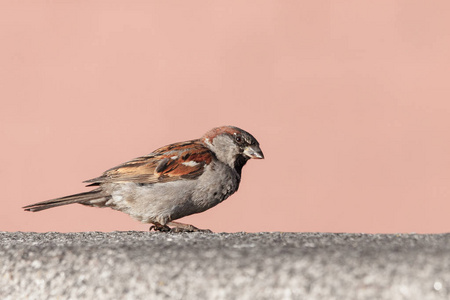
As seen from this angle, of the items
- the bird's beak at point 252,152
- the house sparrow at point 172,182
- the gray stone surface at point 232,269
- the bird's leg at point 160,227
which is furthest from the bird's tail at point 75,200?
the gray stone surface at point 232,269

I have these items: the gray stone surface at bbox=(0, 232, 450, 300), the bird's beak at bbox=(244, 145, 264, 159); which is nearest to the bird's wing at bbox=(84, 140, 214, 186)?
the bird's beak at bbox=(244, 145, 264, 159)

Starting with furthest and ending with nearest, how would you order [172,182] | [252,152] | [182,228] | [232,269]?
[252,152] → [172,182] → [182,228] → [232,269]

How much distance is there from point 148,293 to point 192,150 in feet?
8.61

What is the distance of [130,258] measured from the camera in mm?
3193

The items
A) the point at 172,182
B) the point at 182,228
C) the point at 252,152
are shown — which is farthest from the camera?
the point at 252,152

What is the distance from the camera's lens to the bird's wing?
213 inches

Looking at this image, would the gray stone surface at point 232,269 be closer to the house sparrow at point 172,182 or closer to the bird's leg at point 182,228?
the bird's leg at point 182,228

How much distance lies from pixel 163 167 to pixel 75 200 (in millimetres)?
710

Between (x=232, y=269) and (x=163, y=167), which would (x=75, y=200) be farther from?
(x=232, y=269)

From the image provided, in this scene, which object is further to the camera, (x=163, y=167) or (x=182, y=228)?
(x=163, y=167)

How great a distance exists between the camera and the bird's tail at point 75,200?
17.4 feet

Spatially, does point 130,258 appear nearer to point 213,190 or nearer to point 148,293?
point 148,293

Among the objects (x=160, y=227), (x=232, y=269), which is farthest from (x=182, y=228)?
(x=232, y=269)

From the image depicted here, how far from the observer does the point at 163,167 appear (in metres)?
5.47
